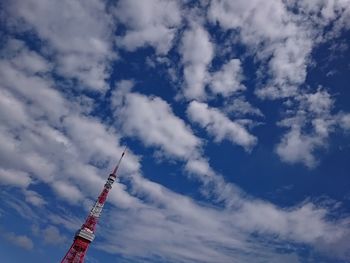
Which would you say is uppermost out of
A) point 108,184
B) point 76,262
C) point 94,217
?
point 108,184

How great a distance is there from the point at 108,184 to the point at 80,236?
19.0 metres

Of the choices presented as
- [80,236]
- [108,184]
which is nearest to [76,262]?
[80,236]

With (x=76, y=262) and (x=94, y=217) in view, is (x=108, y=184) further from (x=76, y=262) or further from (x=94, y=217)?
(x=76, y=262)

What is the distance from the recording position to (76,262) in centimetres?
13475

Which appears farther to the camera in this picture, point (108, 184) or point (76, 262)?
point (108, 184)

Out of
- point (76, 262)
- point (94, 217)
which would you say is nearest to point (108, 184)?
point (94, 217)

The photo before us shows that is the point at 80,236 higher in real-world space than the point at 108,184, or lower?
lower

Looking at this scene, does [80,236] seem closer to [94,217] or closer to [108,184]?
[94,217]

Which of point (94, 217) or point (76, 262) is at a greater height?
point (94, 217)

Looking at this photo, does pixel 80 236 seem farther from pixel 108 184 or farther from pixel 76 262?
pixel 108 184

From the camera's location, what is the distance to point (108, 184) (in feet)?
473

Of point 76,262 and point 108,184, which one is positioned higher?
point 108,184

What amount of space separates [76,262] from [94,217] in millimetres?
14928

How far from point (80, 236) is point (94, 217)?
741 centimetres
